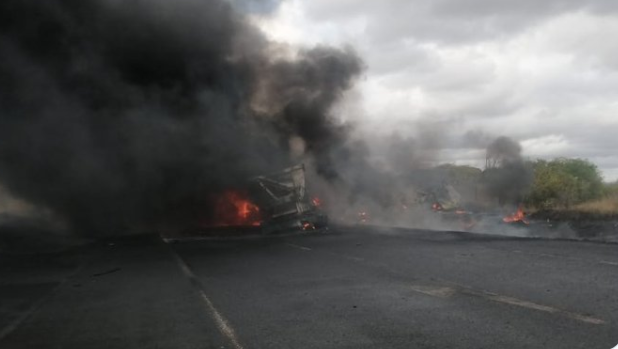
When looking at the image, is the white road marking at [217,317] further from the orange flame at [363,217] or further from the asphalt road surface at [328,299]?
the orange flame at [363,217]

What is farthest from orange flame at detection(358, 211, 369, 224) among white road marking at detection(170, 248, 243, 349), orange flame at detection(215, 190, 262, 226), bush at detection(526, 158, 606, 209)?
white road marking at detection(170, 248, 243, 349)

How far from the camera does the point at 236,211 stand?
2842 cm

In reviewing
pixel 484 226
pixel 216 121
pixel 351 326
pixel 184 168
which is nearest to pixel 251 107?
pixel 216 121


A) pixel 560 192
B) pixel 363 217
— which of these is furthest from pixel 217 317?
pixel 560 192

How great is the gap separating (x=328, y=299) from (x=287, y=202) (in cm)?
1623

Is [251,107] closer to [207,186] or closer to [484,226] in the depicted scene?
[207,186]

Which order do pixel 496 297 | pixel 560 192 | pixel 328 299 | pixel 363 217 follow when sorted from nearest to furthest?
pixel 496 297
pixel 328 299
pixel 363 217
pixel 560 192

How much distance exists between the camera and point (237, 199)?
28.2 meters

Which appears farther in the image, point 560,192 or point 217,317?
point 560,192

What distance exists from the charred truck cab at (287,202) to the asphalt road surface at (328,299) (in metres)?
9.05

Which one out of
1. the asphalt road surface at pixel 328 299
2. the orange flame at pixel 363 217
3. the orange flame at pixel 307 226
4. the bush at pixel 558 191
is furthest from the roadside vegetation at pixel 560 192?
the asphalt road surface at pixel 328 299

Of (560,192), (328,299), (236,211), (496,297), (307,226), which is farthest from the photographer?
(560,192)

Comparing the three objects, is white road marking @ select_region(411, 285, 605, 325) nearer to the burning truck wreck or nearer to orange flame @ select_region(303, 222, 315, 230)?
the burning truck wreck

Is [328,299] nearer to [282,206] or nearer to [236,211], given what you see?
[282,206]
